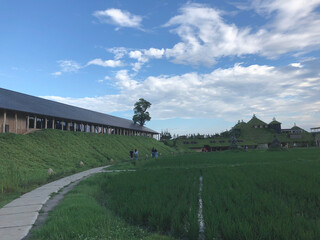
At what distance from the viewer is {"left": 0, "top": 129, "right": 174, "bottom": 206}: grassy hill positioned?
36.5 feet

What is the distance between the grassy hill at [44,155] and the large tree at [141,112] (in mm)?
28366

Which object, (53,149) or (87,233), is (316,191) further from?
(53,149)

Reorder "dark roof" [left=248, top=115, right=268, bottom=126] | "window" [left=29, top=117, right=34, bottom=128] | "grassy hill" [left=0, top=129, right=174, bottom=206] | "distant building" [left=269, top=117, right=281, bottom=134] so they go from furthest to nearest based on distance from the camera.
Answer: "dark roof" [left=248, top=115, right=268, bottom=126] < "distant building" [left=269, top=117, right=281, bottom=134] < "window" [left=29, top=117, right=34, bottom=128] < "grassy hill" [left=0, top=129, right=174, bottom=206]

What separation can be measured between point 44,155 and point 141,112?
145ft

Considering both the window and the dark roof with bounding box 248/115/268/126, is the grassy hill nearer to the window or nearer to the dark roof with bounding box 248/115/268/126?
the window

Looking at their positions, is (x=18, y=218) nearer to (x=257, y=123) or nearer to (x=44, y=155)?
(x=44, y=155)

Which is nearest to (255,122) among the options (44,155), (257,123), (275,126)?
(257,123)

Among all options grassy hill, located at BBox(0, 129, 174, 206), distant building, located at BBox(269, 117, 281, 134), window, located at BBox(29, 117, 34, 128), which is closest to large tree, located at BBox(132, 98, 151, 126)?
grassy hill, located at BBox(0, 129, 174, 206)

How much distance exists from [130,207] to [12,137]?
19.5 m

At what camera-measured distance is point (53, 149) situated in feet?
76.0

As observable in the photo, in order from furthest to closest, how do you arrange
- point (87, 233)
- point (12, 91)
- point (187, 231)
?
point (12, 91) → point (187, 231) → point (87, 233)

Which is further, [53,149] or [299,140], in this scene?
[299,140]

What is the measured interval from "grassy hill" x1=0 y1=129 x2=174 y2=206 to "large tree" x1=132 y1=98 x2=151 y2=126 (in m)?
28.4

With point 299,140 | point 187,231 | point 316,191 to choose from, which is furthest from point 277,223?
point 299,140
